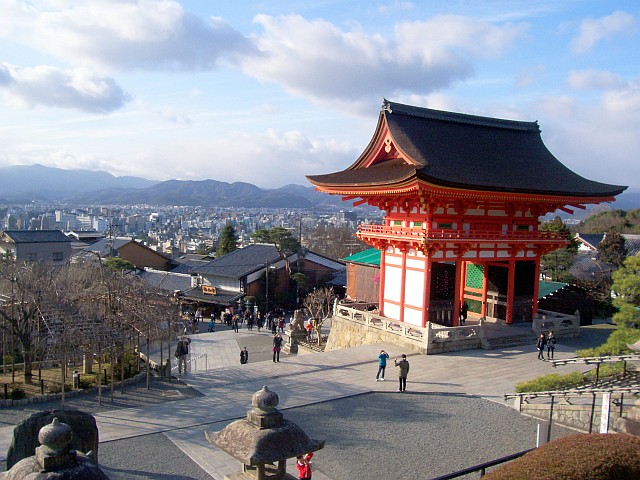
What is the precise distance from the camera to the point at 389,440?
41.8 feet

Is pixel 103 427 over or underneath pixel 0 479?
underneath

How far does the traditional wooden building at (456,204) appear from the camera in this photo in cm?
2211

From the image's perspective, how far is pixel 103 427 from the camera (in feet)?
44.8

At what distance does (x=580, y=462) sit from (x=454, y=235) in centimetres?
1520

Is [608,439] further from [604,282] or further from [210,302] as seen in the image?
[210,302]

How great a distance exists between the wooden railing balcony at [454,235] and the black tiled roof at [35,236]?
1587 inches

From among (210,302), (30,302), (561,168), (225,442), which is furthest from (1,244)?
(225,442)

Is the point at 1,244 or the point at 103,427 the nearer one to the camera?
the point at 103,427

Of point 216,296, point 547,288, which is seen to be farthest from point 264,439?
point 216,296

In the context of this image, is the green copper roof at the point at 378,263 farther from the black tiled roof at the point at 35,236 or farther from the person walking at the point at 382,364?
the black tiled roof at the point at 35,236

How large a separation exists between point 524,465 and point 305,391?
971 centimetres

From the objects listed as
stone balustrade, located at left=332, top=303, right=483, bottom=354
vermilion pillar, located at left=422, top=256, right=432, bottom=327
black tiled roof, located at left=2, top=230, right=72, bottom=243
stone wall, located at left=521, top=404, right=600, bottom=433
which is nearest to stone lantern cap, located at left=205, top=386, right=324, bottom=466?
stone wall, located at left=521, top=404, right=600, bottom=433

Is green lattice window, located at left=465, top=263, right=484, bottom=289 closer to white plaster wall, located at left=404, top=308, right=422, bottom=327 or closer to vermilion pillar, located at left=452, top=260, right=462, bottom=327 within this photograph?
vermilion pillar, located at left=452, top=260, right=462, bottom=327

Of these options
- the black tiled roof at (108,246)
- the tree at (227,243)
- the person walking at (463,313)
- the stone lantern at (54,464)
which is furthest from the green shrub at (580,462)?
the black tiled roof at (108,246)
